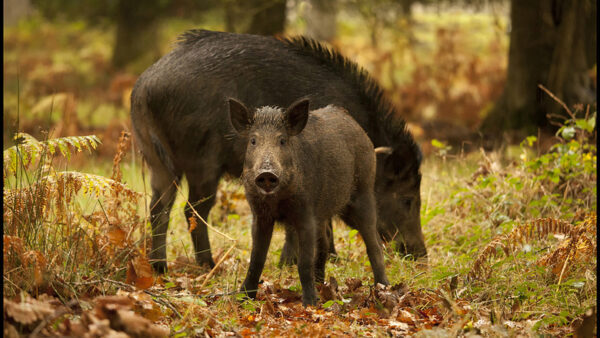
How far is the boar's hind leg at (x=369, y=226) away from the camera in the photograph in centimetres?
541

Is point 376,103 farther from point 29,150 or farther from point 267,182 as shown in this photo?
point 29,150

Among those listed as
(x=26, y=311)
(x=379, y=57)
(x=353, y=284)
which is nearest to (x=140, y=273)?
(x=26, y=311)

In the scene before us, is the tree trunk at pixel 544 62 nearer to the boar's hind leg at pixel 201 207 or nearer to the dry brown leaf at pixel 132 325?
the boar's hind leg at pixel 201 207

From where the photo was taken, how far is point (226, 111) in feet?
20.0

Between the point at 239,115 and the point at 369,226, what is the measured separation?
1447 mm

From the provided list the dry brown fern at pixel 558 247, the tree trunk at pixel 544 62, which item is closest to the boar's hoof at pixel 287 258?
the dry brown fern at pixel 558 247

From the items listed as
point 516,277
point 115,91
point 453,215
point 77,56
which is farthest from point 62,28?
point 516,277

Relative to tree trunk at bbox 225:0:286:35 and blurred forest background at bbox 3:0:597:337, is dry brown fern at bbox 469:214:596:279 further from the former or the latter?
tree trunk at bbox 225:0:286:35

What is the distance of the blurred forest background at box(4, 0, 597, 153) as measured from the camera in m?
10.1

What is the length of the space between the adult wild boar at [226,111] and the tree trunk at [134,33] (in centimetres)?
1219

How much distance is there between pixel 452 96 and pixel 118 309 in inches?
508

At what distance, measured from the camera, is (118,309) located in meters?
3.50

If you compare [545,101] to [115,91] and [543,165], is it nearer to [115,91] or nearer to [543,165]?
[543,165]

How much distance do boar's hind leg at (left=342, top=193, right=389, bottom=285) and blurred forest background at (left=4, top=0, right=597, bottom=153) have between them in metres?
Answer: 2.35
